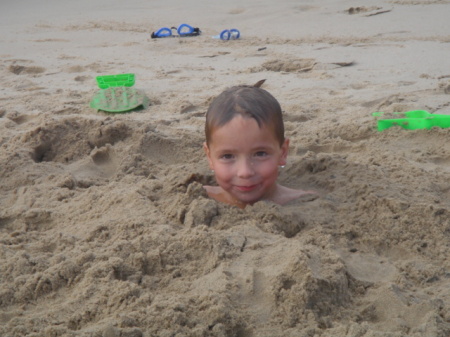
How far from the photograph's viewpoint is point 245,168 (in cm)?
258

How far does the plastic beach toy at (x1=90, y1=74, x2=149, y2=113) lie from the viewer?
4285mm

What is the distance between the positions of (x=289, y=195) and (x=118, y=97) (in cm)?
215

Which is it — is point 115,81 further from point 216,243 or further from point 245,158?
point 216,243

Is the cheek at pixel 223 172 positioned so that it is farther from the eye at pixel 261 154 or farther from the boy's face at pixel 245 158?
the eye at pixel 261 154

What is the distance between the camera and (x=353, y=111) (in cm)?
395

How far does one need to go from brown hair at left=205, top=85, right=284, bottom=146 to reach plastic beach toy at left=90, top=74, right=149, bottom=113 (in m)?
1.72

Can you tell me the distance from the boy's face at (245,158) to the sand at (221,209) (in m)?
0.16

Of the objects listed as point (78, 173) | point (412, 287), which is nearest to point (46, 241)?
point (78, 173)

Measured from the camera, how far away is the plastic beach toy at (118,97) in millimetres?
4285

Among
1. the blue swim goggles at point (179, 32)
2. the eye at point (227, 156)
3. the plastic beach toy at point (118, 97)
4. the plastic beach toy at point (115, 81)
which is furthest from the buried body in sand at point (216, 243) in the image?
the blue swim goggles at point (179, 32)

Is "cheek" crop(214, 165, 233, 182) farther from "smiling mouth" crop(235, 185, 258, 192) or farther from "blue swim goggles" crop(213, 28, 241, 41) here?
"blue swim goggles" crop(213, 28, 241, 41)

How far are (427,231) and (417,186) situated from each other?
444 millimetres

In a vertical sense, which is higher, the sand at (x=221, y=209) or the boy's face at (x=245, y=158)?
the boy's face at (x=245, y=158)

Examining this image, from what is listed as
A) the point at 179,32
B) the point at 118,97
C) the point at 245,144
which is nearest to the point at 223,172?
the point at 245,144
